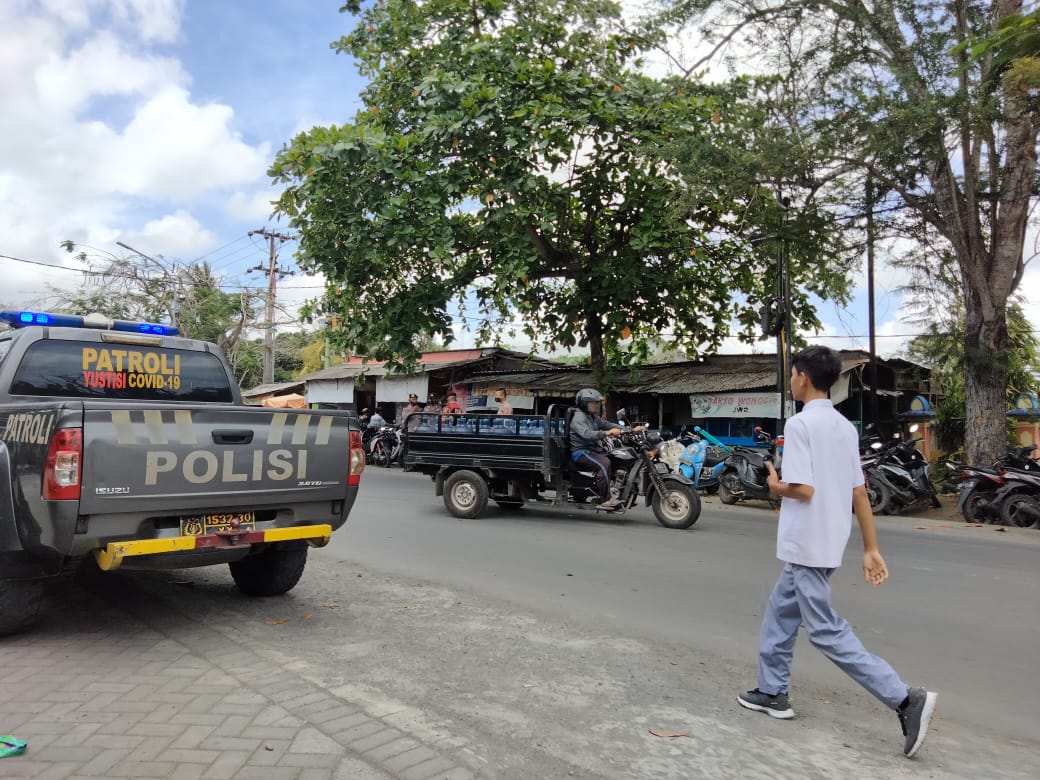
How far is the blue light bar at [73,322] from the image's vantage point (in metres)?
5.53

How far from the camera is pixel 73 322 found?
5.86m

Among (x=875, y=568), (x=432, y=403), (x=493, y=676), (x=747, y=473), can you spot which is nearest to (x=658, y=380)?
(x=747, y=473)

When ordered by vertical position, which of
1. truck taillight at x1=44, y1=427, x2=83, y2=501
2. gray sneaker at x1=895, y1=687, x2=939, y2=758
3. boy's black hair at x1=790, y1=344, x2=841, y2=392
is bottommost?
gray sneaker at x1=895, y1=687, x2=939, y2=758

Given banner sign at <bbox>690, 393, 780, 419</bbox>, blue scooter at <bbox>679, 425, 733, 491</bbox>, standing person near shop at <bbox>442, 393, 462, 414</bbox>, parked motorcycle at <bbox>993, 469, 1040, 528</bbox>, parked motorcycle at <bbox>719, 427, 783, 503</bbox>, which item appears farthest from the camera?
standing person near shop at <bbox>442, 393, 462, 414</bbox>

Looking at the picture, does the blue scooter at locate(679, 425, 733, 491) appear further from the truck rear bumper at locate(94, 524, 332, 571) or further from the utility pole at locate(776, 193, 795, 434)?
the truck rear bumper at locate(94, 524, 332, 571)

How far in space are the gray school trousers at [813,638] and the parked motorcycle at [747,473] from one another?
8687 millimetres

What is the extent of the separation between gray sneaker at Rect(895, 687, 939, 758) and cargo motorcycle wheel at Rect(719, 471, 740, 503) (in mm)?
10058

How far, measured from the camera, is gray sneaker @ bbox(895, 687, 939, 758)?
3193 millimetres

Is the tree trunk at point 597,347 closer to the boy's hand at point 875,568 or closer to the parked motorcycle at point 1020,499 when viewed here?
the parked motorcycle at point 1020,499

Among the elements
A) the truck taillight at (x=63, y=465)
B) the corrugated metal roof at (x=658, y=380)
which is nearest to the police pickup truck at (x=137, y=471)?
the truck taillight at (x=63, y=465)

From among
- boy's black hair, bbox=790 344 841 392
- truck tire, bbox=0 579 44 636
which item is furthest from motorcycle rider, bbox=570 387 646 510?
truck tire, bbox=0 579 44 636

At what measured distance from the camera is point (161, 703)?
11.7 ft

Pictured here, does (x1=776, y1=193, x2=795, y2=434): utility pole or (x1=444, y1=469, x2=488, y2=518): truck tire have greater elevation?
(x1=776, y1=193, x2=795, y2=434): utility pole

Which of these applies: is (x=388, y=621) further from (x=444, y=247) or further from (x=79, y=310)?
(x=79, y=310)
